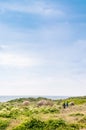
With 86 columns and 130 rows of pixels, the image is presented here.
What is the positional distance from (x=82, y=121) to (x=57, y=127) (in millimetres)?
4620

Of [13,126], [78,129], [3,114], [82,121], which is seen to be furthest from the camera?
[3,114]

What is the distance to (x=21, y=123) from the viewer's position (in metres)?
29.9

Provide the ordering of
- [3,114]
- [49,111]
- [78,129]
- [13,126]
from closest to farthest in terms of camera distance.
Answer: [78,129] → [13,126] → [3,114] → [49,111]

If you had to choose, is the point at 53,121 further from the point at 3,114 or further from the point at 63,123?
the point at 3,114

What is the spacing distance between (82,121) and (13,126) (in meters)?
7.74

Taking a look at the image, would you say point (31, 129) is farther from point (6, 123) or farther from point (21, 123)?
point (6, 123)

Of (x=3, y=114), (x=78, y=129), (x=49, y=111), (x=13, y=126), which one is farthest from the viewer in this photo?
(x=49, y=111)

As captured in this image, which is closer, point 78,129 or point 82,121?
point 78,129

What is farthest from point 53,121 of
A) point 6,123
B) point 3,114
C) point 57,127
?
point 3,114

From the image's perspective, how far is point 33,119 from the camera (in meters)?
30.5

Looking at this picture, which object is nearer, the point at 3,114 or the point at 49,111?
the point at 3,114

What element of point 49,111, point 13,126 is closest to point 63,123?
point 13,126

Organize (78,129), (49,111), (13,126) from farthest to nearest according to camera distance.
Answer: (49,111) → (13,126) → (78,129)

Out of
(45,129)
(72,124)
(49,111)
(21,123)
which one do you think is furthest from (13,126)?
(49,111)
